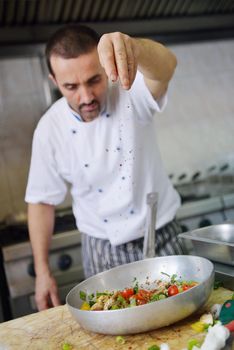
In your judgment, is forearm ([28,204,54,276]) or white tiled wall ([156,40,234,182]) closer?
forearm ([28,204,54,276])

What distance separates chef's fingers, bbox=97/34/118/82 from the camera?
94 cm

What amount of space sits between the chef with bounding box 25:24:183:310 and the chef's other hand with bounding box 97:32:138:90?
37cm

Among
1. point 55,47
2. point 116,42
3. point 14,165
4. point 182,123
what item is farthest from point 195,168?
point 116,42

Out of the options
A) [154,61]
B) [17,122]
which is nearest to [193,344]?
[154,61]

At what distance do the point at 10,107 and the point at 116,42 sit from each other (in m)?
1.77

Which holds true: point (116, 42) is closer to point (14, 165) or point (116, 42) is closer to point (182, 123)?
point (14, 165)

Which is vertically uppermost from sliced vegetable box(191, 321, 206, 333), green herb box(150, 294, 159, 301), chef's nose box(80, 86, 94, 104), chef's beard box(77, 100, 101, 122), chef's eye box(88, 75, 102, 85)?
chef's eye box(88, 75, 102, 85)

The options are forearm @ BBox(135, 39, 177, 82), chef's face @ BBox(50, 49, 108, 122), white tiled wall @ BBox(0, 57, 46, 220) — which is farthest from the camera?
white tiled wall @ BBox(0, 57, 46, 220)

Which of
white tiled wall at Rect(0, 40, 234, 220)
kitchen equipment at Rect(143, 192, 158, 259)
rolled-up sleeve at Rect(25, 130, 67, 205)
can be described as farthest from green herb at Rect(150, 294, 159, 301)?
white tiled wall at Rect(0, 40, 234, 220)

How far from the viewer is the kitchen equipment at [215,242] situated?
105cm

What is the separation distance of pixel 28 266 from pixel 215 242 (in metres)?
1.37

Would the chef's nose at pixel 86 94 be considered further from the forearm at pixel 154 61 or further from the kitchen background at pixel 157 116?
the kitchen background at pixel 157 116

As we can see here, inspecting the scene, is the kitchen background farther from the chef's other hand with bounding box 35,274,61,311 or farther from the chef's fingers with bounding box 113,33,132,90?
the chef's fingers with bounding box 113,33,132,90

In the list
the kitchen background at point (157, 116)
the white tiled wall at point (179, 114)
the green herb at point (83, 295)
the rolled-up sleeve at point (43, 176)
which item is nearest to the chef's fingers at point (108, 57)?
the green herb at point (83, 295)
